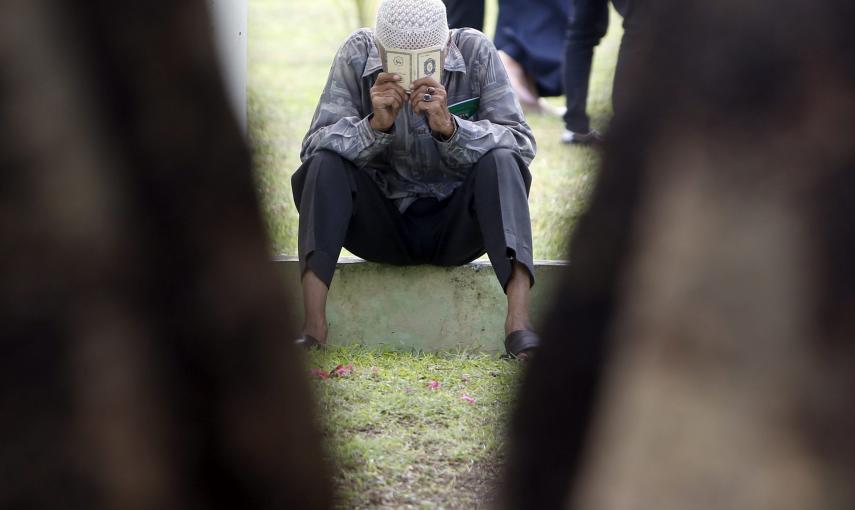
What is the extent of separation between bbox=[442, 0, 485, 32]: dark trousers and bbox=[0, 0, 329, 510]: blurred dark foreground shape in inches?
189

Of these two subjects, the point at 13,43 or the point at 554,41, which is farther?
the point at 554,41

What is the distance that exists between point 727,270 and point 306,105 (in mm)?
7068

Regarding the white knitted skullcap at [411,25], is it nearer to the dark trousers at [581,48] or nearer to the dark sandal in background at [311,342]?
the dark sandal in background at [311,342]

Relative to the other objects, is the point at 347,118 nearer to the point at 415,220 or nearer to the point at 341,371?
the point at 415,220

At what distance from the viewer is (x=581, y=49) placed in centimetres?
652

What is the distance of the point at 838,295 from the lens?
686mm

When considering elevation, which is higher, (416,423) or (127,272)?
(127,272)

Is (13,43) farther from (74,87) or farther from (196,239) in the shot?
(196,239)

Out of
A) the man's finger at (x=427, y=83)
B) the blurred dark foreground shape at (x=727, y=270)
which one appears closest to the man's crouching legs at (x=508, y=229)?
the man's finger at (x=427, y=83)

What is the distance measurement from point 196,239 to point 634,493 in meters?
0.32

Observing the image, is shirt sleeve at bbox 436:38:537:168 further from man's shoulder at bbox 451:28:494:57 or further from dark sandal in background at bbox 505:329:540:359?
dark sandal in background at bbox 505:329:540:359

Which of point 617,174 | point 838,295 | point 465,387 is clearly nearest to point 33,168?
point 617,174

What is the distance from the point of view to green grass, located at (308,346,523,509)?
2.68 m

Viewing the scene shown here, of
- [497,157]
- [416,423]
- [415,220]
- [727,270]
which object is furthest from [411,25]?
[727,270]
